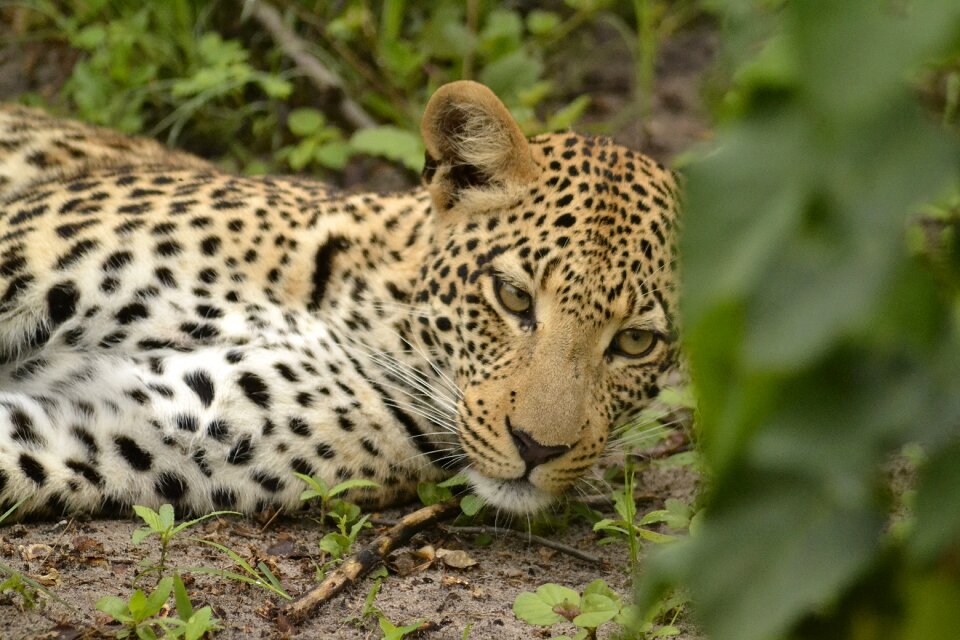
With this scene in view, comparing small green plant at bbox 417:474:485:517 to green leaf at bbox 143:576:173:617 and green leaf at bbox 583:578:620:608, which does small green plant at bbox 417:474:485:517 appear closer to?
green leaf at bbox 583:578:620:608

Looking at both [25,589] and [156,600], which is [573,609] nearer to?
[156,600]

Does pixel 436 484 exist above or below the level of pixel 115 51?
below

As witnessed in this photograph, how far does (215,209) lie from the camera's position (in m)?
4.69

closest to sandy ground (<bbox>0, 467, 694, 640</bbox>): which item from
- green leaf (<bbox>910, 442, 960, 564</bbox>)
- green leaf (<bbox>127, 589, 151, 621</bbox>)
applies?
green leaf (<bbox>127, 589, 151, 621</bbox>)

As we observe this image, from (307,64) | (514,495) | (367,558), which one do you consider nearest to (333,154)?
(307,64)

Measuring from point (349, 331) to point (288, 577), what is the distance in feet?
3.69

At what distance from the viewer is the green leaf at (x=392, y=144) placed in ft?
21.6

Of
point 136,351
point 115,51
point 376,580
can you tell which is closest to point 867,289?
point 376,580

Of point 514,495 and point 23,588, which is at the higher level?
point 514,495

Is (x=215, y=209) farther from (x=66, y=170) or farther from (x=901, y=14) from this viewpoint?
(x=901, y=14)

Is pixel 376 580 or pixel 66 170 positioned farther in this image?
pixel 66 170

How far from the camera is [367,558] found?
149 inches

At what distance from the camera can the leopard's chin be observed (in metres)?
4.01

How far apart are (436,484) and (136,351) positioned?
1220mm
